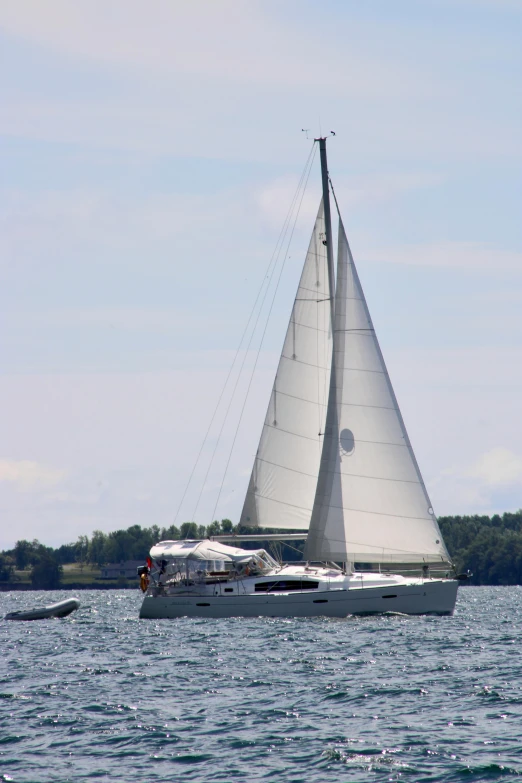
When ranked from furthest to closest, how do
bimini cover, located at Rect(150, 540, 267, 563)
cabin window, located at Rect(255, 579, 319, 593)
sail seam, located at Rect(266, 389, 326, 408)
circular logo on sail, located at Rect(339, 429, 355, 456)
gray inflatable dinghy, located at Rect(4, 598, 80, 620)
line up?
1. gray inflatable dinghy, located at Rect(4, 598, 80, 620)
2. sail seam, located at Rect(266, 389, 326, 408)
3. bimini cover, located at Rect(150, 540, 267, 563)
4. circular logo on sail, located at Rect(339, 429, 355, 456)
5. cabin window, located at Rect(255, 579, 319, 593)

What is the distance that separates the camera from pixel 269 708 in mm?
23969

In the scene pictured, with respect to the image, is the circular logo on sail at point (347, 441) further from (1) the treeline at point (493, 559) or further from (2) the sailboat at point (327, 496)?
(1) the treeline at point (493, 559)

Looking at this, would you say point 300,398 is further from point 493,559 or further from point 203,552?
point 493,559

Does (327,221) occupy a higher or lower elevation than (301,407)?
higher

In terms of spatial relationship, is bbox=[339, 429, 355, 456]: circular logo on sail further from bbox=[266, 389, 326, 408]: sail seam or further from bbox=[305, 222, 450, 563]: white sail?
bbox=[266, 389, 326, 408]: sail seam

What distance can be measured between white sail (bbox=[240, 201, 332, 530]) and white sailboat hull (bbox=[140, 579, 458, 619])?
4857mm

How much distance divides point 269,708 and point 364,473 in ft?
76.2

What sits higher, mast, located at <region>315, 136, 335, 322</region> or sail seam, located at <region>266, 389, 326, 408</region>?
mast, located at <region>315, 136, 335, 322</region>

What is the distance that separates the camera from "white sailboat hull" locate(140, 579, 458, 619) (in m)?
44.3

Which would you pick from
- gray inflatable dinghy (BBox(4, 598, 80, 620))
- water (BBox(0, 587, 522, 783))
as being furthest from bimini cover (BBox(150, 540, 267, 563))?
gray inflatable dinghy (BBox(4, 598, 80, 620))

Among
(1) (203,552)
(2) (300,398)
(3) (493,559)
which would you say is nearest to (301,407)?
(2) (300,398)

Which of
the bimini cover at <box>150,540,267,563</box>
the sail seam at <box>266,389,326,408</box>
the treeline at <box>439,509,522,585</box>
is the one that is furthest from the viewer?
the treeline at <box>439,509,522,585</box>

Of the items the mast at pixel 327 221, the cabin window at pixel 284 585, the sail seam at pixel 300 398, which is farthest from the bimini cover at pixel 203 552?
the mast at pixel 327 221

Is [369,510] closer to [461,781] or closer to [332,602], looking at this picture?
[332,602]
